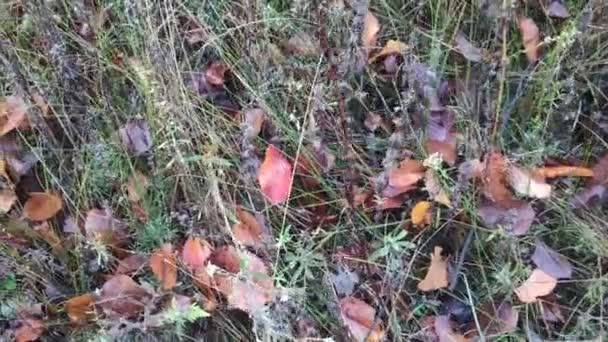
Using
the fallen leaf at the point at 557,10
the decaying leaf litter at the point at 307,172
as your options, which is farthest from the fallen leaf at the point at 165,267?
the fallen leaf at the point at 557,10

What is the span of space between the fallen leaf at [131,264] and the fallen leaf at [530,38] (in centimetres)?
97

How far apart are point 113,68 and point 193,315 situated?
0.68 meters

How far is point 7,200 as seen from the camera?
1.73 m

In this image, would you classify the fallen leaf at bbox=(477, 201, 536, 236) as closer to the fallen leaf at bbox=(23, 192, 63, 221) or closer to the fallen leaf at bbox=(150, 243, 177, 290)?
the fallen leaf at bbox=(150, 243, 177, 290)

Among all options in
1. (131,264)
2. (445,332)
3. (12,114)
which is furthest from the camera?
(12,114)

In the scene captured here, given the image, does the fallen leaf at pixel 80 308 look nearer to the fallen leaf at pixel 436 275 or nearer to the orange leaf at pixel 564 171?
the fallen leaf at pixel 436 275

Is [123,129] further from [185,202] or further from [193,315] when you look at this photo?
[193,315]

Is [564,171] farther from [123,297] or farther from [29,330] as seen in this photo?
[29,330]

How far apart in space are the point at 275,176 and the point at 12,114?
2.08ft

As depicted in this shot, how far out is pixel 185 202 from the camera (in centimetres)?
174

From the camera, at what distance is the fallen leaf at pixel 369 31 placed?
1848mm

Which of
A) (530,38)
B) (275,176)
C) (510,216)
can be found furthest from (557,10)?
(275,176)

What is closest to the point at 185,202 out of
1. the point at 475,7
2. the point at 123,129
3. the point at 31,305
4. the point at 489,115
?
the point at 123,129

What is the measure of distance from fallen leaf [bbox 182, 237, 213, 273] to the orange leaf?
72cm
